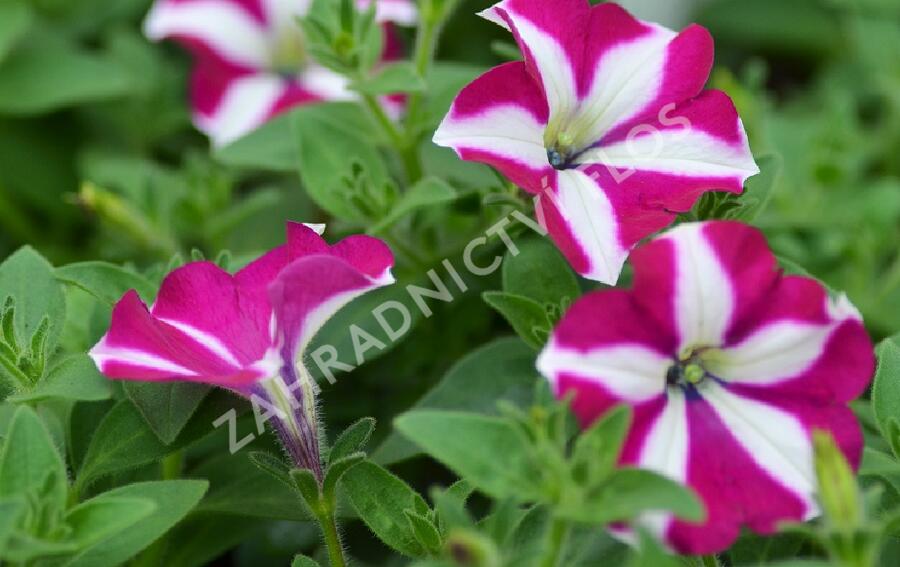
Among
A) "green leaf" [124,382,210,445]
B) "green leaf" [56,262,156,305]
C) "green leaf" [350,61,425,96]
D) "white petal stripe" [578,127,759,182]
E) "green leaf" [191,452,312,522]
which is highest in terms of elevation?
"green leaf" [350,61,425,96]

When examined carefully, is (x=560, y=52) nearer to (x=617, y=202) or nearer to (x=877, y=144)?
(x=617, y=202)

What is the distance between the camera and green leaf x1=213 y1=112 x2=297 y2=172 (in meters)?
1.38

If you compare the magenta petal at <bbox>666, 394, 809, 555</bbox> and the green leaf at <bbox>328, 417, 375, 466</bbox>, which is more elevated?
the magenta petal at <bbox>666, 394, 809, 555</bbox>

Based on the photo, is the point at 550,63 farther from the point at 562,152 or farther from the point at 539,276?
the point at 539,276

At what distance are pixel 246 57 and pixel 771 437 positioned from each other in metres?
1.18

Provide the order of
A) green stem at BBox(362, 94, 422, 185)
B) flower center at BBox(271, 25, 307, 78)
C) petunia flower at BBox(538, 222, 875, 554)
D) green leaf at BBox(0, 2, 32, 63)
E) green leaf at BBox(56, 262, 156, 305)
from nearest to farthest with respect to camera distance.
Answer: petunia flower at BBox(538, 222, 875, 554)
green leaf at BBox(56, 262, 156, 305)
green stem at BBox(362, 94, 422, 185)
green leaf at BBox(0, 2, 32, 63)
flower center at BBox(271, 25, 307, 78)

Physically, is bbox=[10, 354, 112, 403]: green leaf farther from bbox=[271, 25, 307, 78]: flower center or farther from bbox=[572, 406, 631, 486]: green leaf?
bbox=[271, 25, 307, 78]: flower center

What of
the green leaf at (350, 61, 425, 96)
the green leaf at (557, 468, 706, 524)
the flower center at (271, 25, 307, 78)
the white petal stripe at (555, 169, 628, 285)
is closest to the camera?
the green leaf at (557, 468, 706, 524)

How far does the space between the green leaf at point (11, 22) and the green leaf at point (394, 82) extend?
0.74 m

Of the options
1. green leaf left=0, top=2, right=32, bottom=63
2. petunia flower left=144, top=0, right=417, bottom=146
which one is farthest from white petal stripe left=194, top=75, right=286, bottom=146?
green leaf left=0, top=2, right=32, bottom=63

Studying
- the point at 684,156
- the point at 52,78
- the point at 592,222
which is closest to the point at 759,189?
the point at 684,156

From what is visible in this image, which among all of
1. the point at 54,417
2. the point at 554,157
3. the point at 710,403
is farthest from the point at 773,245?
the point at 54,417

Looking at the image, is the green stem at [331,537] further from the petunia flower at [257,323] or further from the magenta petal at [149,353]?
the magenta petal at [149,353]

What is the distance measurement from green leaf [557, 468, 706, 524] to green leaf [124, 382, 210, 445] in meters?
0.40
